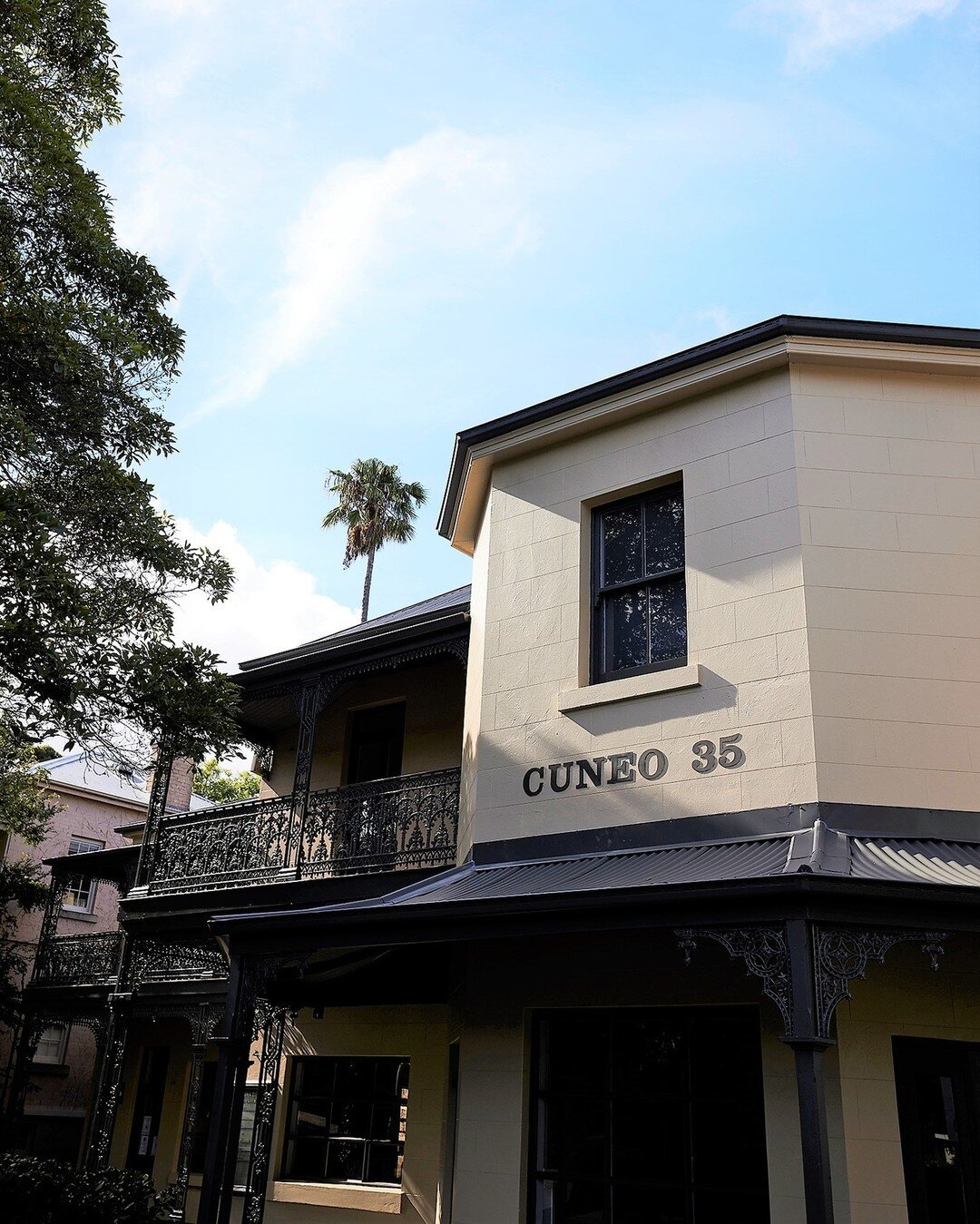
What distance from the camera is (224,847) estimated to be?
12.7m

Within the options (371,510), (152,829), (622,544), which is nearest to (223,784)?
(371,510)

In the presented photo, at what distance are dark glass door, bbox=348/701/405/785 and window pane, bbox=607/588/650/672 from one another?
5.49 metres

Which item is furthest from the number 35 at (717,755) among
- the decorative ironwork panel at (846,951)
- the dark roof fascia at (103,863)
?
the dark roof fascia at (103,863)

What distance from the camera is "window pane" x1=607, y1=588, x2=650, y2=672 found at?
8.47 metres

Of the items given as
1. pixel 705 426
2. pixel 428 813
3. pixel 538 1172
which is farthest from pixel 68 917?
pixel 705 426

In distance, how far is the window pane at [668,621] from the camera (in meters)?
8.25

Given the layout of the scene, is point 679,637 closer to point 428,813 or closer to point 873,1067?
point 873,1067

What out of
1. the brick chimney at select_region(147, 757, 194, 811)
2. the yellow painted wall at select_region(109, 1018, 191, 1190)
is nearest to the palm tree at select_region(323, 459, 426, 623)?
the brick chimney at select_region(147, 757, 194, 811)

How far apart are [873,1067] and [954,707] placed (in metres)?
2.33

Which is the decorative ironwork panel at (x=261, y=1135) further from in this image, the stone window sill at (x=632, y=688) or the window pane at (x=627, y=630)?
the window pane at (x=627, y=630)

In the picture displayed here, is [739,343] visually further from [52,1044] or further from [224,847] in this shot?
[52,1044]

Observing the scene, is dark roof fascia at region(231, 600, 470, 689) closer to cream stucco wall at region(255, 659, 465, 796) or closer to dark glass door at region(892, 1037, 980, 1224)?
cream stucco wall at region(255, 659, 465, 796)

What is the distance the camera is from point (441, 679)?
1326 centimetres

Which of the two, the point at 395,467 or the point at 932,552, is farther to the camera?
the point at 395,467
